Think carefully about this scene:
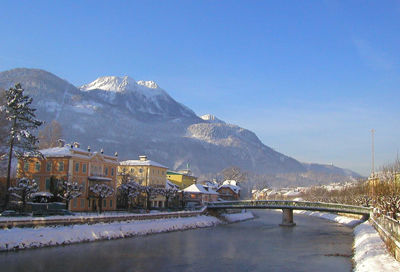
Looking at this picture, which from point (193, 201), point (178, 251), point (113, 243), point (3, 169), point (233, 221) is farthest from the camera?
point (193, 201)

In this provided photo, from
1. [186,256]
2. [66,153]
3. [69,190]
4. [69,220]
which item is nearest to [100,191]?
[69,190]

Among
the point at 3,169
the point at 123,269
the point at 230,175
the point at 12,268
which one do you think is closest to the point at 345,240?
the point at 123,269

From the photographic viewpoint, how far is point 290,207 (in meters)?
90.4

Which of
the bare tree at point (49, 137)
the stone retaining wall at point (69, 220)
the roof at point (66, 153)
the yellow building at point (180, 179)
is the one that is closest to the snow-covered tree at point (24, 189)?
the stone retaining wall at point (69, 220)

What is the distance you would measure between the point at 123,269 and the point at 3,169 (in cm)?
4637

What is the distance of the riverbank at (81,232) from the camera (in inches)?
1651

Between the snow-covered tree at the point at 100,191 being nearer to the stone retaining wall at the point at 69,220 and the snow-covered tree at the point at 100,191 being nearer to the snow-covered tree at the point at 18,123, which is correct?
the stone retaining wall at the point at 69,220

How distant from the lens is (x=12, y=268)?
110 ft

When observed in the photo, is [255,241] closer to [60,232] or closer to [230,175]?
[60,232]

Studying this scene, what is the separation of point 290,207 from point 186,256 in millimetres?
50537

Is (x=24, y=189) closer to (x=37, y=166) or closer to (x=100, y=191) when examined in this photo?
(x=37, y=166)

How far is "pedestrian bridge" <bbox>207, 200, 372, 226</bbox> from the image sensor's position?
84319 millimetres

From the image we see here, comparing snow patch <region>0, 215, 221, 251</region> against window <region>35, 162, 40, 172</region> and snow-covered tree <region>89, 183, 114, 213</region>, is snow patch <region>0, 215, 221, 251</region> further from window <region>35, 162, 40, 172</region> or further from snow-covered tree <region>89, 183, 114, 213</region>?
window <region>35, 162, 40, 172</region>

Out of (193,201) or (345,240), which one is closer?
(345,240)
